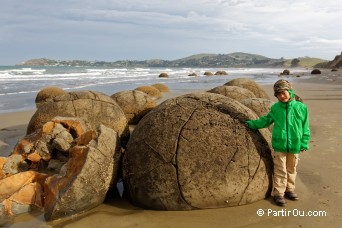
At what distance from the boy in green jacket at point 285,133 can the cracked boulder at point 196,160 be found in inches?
5.8

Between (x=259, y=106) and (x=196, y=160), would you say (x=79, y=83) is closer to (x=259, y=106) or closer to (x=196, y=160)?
(x=259, y=106)

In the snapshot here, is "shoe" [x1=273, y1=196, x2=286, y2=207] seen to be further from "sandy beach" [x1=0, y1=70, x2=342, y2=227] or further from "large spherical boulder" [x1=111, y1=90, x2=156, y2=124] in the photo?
"large spherical boulder" [x1=111, y1=90, x2=156, y2=124]

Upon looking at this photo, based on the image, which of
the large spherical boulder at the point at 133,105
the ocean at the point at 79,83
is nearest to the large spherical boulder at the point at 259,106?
the large spherical boulder at the point at 133,105

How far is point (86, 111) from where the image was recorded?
22.4 ft

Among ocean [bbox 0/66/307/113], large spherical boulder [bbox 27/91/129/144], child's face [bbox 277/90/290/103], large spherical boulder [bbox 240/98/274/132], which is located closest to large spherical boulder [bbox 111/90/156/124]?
large spherical boulder [bbox 27/91/129/144]

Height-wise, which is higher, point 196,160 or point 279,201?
point 196,160

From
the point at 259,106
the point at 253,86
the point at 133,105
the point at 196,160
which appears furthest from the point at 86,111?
the point at 253,86

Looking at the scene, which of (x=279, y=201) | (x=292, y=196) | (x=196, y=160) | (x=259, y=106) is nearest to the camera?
(x=196, y=160)

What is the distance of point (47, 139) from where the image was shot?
5.55 meters

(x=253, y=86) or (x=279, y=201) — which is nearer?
(x=279, y=201)

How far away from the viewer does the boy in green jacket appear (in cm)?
440

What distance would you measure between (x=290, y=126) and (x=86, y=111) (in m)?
4.03

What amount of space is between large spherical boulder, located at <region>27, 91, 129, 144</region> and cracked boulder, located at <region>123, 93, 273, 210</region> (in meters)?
2.25

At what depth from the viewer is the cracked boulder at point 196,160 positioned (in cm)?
420
